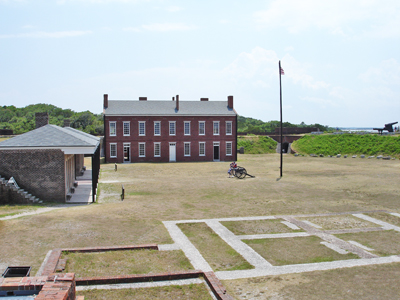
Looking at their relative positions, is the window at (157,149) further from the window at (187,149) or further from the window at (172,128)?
the window at (187,149)

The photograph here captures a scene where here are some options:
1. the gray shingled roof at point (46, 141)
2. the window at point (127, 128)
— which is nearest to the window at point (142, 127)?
the window at point (127, 128)

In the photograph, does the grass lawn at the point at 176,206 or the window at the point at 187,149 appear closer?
the grass lawn at the point at 176,206

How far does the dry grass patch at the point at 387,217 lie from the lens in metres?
A: 13.3

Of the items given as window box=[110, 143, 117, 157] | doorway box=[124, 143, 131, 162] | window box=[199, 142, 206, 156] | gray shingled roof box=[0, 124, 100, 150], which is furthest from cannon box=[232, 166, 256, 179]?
window box=[110, 143, 117, 157]

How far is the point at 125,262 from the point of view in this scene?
28.6ft

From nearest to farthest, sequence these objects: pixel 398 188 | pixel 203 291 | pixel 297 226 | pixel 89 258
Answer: pixel 203 291
pixel 89 258
pixel 297 226
pixel 398 188

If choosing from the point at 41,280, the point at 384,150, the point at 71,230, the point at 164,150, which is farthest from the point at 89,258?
the point at 384,150

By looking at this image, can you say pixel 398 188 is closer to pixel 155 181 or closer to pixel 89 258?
pixel 155 181

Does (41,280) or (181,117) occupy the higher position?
(181,117)

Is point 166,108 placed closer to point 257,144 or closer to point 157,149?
point 157,149

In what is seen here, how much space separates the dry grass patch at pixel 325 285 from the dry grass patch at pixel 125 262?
5.21 ft

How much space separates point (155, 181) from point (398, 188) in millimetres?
15324

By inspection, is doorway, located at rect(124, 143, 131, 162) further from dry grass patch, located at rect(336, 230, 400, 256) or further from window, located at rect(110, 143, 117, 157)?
dry grass patch, located at rect(336, 230, 400, 256)

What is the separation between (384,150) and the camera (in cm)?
4466
